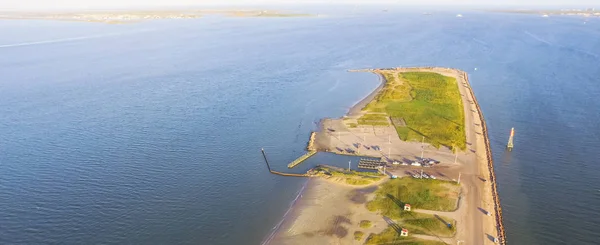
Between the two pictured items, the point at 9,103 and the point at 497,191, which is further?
the point at 9,103

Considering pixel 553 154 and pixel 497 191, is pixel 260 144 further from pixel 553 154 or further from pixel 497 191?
pixel 553 154

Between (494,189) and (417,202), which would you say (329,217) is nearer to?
(417,202)

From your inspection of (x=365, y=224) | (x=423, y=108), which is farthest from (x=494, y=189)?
(x=423, y=108)

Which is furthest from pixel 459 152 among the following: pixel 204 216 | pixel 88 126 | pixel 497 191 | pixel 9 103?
pixel 9 103

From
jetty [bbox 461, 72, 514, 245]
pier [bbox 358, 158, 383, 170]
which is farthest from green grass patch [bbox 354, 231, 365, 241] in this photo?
pier [bbox 358, 158, 383, 170]

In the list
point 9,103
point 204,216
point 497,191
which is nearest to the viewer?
point 204,216

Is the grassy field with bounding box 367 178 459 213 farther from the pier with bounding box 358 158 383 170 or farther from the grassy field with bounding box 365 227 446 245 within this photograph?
the pier with bounding box 358 158 383 170
